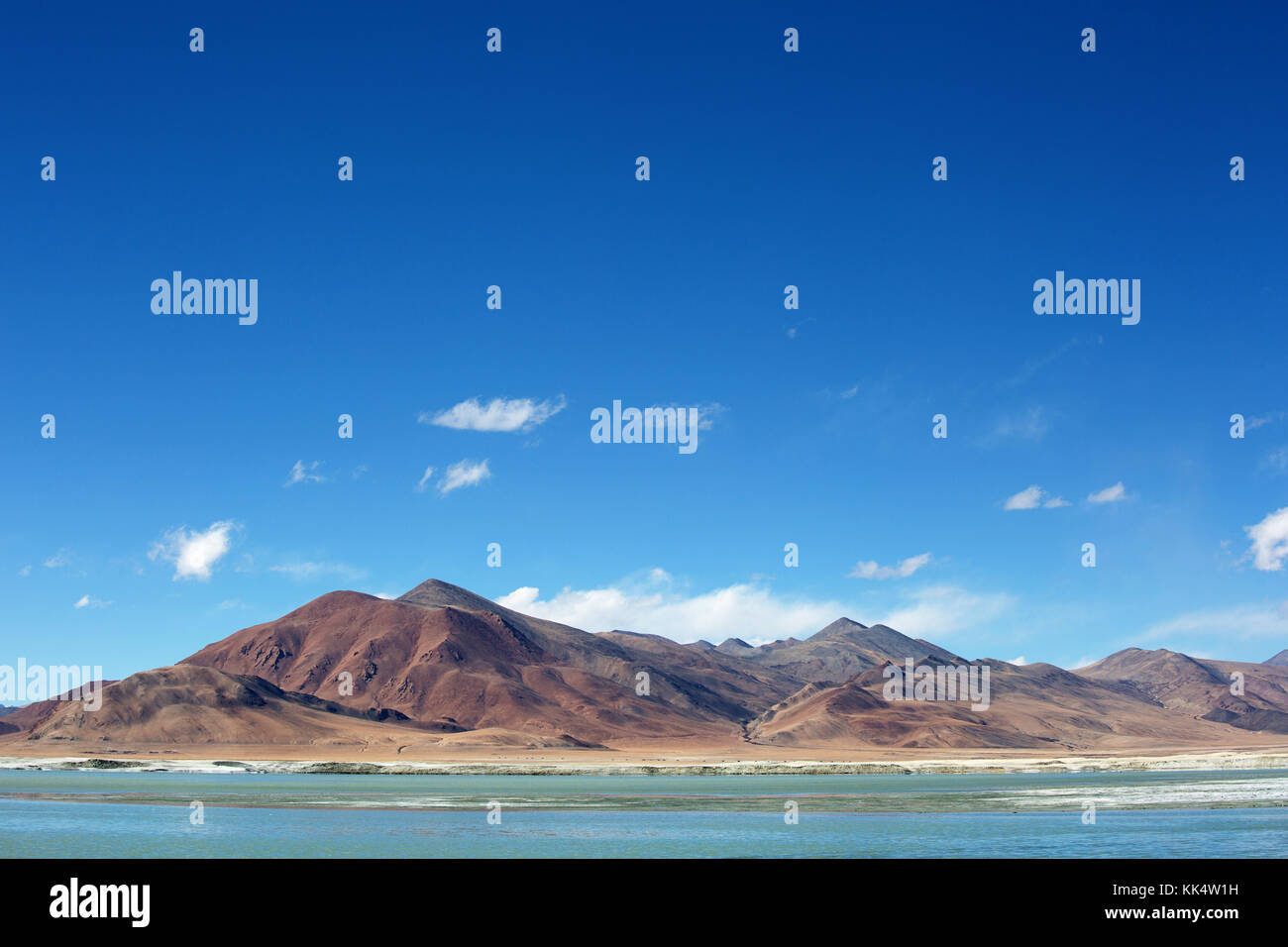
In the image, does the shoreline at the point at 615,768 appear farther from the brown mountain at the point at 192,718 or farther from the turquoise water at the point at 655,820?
the brown mountain at the point at 192,718

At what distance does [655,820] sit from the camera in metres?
54.1

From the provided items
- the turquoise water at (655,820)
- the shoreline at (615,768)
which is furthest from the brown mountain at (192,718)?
the turquoise water at (655,820)

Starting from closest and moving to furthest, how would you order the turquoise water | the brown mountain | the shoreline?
the turquoise water, the shoreline, the brown mountain

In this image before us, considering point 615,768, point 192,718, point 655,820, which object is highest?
point 655,820

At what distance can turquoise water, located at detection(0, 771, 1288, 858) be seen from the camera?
4047 centimetres

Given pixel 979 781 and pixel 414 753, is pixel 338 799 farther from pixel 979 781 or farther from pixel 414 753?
pixel 414 753

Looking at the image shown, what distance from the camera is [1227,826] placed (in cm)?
4672

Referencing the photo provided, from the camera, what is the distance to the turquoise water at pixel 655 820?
133 feet

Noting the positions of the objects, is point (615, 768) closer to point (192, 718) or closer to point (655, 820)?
point (655, 820)

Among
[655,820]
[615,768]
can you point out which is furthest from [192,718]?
[655,820]

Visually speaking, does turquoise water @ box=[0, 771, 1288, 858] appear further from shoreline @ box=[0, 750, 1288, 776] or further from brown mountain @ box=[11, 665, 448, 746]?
brown mountain @ box=[11, 665, 448, 746]

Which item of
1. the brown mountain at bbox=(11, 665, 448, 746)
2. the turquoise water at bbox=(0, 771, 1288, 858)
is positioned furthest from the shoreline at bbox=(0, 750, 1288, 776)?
the brown mountain at bbox=(11, 665, 448, 746)

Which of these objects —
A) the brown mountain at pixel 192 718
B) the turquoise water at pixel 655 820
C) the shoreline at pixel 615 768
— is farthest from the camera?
the brown mountain at pixel 192 718
